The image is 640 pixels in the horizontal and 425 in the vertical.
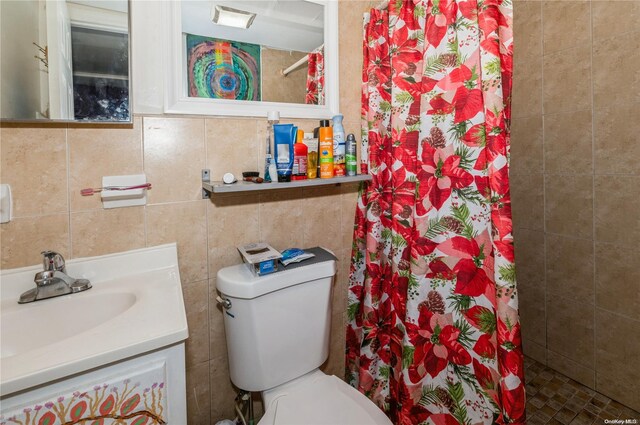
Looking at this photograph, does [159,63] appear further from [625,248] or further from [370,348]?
[625,248]

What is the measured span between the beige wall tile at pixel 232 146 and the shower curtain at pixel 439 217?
542 millimetres

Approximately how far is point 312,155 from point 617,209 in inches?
59.7

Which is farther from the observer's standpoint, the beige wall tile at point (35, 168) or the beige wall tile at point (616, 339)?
the beige wall tile at point (616, 339)

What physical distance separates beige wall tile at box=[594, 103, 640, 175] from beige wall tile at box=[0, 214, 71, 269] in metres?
2.31

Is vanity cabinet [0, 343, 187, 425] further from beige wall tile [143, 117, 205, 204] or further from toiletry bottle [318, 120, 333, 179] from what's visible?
toiletry bottle [318, 120, 333, 179]

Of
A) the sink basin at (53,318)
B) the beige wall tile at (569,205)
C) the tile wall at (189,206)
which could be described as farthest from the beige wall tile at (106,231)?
the beige wall tile at (569,205)

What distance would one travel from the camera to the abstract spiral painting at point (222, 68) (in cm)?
116

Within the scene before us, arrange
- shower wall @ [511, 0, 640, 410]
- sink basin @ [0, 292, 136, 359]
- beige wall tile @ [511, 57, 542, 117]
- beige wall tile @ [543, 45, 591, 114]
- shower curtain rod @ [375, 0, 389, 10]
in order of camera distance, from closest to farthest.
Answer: sink basin @ [0, 292, 136, 359]
shower curtain rod @ [375, 0, 389, 10]
shower wall @ [511, 0, 640, 410]
beige wall tile @ [543, 45, 591, 114]
beige wall tile @ [511, 57, 542, 117]

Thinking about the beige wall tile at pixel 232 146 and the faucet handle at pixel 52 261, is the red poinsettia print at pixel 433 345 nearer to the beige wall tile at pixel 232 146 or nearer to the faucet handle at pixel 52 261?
the beige wall tile at pixel 232 146

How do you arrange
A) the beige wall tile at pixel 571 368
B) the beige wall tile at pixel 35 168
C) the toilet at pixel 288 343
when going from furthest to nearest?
the beige wall tile at pixel 571 368
the toilet at pixel 288 343
the beige wall tile at pixel 35 168

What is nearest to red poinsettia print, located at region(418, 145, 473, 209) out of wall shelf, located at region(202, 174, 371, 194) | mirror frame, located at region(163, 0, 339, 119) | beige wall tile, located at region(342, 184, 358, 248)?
wall shelf, located at region(202, 174, 371, 194)

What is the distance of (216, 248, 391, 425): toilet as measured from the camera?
103 centimetres

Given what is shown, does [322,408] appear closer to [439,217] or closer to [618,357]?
[439,217]

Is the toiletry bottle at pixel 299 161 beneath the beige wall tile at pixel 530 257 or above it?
above
